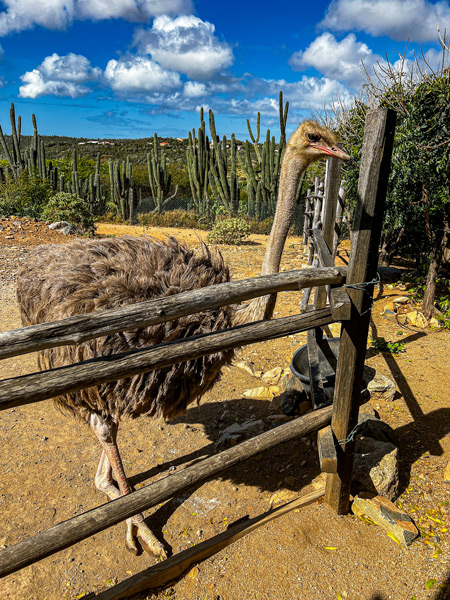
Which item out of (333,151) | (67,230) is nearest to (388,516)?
(333,151)

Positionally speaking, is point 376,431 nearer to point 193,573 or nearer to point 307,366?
point 307,366

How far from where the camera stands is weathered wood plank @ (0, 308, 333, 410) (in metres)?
1.50

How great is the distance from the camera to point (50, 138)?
139ft

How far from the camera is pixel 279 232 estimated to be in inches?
108

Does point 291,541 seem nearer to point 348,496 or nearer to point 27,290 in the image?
point 348,496

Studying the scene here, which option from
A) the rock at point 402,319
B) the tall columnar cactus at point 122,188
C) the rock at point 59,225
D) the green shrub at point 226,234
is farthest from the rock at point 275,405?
the tall columnar cactus at point 122,188

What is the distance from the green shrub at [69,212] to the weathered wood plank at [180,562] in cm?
1029

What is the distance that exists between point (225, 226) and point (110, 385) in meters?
9.12

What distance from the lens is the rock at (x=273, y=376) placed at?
163 inches

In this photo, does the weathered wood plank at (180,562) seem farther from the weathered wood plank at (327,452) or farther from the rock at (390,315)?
the rock at (390,315)

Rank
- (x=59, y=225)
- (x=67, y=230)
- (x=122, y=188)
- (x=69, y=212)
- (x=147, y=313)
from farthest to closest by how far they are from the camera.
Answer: (x=122, y=188)
(x=69, y=212)
(x=59, y=225)
(x=67, y=230)
(x=147, y=313)

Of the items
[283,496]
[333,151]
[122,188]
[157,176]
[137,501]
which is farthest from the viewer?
[122,188]

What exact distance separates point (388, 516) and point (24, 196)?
44.8ft

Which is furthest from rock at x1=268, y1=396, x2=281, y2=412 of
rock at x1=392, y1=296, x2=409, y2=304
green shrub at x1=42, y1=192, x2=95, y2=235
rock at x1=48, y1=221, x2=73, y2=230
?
green shrub at x1=42, y1=192, x2=95, y2=235
